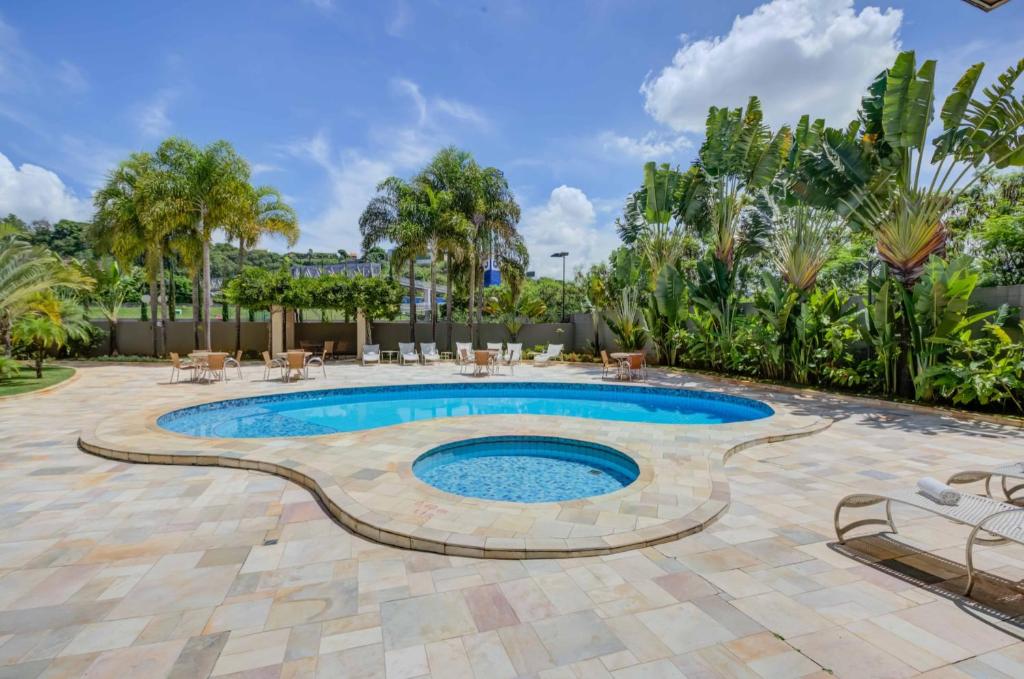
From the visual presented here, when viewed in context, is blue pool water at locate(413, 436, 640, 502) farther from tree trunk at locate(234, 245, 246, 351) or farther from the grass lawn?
tree trunk at locate(234, 245, 246, 351)

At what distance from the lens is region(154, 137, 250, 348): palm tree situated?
17875 mm

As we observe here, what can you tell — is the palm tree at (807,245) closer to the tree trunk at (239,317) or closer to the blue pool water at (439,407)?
the blue pool water at (439,407)

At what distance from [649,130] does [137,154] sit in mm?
20568

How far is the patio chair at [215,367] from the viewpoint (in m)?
13.4

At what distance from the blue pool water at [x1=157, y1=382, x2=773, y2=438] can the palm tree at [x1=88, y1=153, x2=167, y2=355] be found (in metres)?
11.2

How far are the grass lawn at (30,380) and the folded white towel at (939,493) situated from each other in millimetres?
16442

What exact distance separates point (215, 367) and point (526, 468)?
11028mm

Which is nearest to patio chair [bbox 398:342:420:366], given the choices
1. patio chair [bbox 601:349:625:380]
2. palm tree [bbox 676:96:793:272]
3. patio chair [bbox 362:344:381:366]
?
patio chair [bbox 362:344:381:366]

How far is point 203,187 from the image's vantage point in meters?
18.3

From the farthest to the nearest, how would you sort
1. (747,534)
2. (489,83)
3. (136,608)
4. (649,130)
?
(649,130) → (489,83) → (747,534) → (136,608)

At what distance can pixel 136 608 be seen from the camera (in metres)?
3.02

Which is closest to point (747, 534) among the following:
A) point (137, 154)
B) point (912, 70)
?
point (912, 70)

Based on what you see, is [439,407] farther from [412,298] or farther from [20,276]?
[20,276]

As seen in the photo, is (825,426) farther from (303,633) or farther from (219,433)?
(219,433)
